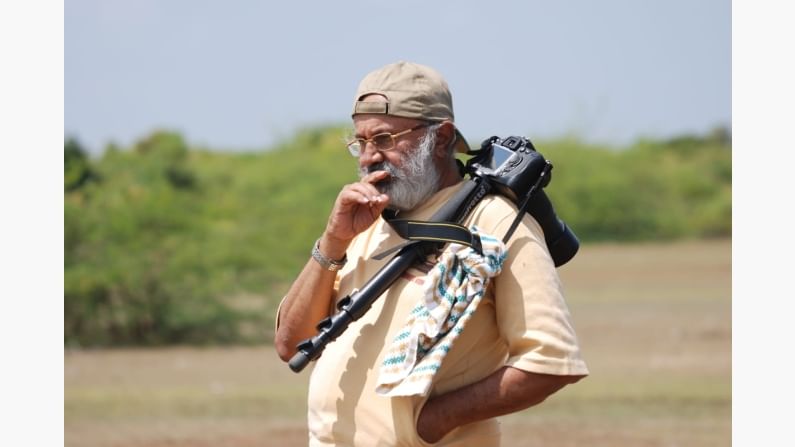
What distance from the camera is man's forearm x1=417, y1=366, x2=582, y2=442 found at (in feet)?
10.2

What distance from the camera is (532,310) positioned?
312 cm

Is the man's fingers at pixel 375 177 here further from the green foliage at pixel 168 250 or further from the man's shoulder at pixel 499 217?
the green foliage at pixel 168 250

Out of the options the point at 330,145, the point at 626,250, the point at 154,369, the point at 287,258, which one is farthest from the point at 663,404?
the point at 330,145

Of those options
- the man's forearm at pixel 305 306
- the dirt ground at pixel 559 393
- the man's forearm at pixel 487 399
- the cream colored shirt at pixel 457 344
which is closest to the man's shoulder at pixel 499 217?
the cream colored shirt at pixel 457 344

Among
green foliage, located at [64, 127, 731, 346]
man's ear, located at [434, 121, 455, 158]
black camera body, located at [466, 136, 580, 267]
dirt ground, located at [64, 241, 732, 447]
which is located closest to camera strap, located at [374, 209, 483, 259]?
black camera body, located at [466, 136, 580, 267]

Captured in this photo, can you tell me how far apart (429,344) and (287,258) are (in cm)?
1388

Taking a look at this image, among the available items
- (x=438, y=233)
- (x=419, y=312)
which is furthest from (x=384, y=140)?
(x=419, y=312)

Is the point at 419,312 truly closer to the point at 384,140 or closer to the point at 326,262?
the point at 326,262

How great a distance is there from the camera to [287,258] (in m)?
16.9

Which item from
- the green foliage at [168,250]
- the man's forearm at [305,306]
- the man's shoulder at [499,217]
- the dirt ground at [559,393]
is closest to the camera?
the man's shoulder at [499,217]

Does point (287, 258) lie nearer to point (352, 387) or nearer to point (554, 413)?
point (554, 413)

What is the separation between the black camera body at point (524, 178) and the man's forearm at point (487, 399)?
1.29ft

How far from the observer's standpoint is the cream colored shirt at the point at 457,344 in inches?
123

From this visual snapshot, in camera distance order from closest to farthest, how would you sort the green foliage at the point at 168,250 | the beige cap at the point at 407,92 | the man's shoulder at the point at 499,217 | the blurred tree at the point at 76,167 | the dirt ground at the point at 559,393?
the man's shoulder at the point at 499,217 < the beige cap at the point at 407,92 < the dirt ground at the point at 559,393 < the green foliage at the point at 168,250 < the blurred tree at the point at 76,167
